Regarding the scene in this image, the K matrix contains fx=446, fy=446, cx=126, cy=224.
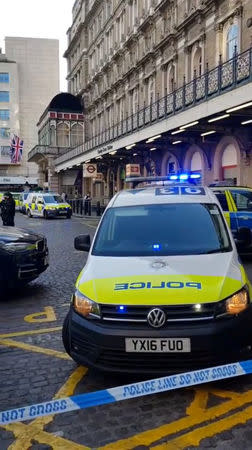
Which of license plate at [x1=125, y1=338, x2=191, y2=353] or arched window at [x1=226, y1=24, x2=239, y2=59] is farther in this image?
arched window at [x1=226, y1=24, x2=239, y2=59]

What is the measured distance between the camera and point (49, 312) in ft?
21.8

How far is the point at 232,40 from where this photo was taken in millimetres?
23672

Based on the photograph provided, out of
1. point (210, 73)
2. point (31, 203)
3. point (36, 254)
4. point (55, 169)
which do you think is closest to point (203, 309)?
point (36, 254)

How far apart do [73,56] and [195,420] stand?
234 ft

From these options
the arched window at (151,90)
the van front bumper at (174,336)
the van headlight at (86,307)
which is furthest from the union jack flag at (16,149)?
the van front bumper at (174,336)

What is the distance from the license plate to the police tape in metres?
0.20

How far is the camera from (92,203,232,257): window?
4.60m

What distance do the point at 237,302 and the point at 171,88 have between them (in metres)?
30.1

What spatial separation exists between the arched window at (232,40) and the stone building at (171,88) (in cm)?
5

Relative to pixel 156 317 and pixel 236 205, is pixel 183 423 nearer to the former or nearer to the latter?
pixel 156 317

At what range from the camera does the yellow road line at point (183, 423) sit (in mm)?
3059

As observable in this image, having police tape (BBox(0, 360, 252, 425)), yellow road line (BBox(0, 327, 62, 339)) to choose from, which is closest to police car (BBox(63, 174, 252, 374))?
police tape (BBox(0, 360, 252, 425))

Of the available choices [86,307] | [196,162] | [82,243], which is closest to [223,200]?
[82,243]

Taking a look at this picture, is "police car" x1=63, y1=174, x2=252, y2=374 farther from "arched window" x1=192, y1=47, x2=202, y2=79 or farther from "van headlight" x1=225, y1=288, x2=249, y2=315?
"arched window" x1=192, y1=47, x2=202, y2=79
